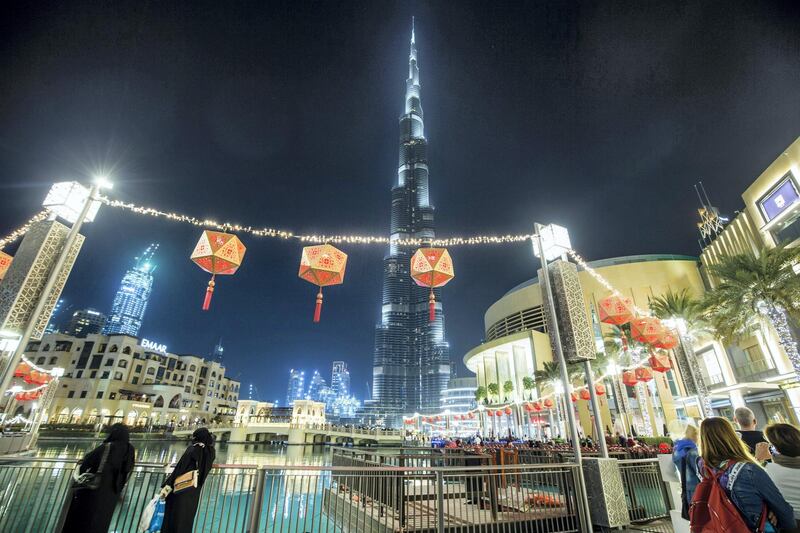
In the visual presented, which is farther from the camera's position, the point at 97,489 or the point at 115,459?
the point at 115,459

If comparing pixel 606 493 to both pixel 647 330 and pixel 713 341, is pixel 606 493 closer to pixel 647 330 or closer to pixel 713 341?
pixel 647 330

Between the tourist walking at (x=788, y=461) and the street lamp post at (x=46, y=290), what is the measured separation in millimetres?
10126

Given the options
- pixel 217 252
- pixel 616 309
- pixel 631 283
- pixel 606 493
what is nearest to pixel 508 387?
pixel 631 283

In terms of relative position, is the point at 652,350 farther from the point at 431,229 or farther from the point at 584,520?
the point at 431,229

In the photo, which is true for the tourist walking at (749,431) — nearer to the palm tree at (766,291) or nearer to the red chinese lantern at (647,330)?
→ the red chinese lantern at (647,330)

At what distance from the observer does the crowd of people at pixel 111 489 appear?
4.46 meters

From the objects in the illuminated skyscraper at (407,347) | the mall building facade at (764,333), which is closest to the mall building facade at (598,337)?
the mall building facade at (764,333)

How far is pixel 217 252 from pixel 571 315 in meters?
9.44

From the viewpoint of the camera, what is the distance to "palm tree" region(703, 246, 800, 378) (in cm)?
1680

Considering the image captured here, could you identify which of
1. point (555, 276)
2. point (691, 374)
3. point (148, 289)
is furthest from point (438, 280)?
point (148, 289)

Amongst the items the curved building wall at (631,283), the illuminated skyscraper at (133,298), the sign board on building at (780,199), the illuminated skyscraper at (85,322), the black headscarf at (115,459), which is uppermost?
the illuminated skyscraper at (133,298)

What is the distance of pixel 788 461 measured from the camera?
2867 mm

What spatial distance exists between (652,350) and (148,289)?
22376cm

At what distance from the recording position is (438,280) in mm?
11773
